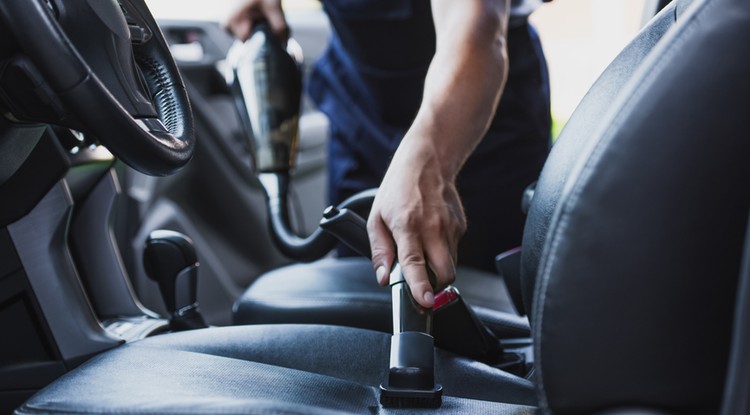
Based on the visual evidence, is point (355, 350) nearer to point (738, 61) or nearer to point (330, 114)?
point (738, 61)

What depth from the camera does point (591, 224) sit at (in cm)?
51

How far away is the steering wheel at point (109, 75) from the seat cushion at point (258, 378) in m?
0.18

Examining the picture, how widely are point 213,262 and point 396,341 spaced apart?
A: 1.54 meters

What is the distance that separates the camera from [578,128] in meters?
0.78

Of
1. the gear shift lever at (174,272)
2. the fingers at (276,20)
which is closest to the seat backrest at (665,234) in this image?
the gear shift lever at (174,272)

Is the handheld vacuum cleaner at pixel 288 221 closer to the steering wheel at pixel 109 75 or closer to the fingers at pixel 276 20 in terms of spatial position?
the fingers at pixel 276 20

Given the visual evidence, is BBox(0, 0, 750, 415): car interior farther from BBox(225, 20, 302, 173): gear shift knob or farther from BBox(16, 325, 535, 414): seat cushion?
BBox(225, 20, 302, 173): gear shift knob

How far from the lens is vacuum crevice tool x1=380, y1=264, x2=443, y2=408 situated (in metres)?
0.68

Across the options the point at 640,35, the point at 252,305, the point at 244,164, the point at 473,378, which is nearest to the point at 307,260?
the point at 252,305

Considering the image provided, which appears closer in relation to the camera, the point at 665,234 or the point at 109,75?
the point at 665,234

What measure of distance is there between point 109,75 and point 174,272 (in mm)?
395

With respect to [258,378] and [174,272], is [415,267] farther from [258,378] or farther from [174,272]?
[174,272]

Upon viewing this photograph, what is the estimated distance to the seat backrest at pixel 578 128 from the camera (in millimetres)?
746

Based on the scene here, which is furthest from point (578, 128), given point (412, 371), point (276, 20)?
point (276, 20)
